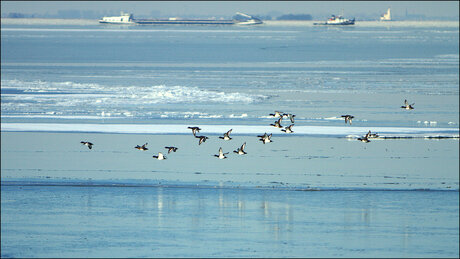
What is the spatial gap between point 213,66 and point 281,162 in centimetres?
2306

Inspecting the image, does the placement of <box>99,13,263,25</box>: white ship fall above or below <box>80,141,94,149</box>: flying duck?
above

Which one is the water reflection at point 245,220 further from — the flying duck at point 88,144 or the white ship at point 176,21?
the white ship at point 176,21

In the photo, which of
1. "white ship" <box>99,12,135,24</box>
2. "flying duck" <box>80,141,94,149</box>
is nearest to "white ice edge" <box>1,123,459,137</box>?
"flying duck" <box>80,141,94,149</box>

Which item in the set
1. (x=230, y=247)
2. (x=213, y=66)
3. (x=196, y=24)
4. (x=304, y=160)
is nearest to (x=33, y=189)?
(x=230, y=247)

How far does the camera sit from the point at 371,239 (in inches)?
385

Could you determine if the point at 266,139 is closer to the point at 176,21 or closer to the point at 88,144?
the point at 88,144

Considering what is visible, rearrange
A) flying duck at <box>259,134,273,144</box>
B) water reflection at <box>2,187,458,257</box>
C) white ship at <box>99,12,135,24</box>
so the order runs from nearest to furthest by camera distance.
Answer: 1. water reflection at <box>2,187,458,257</box>
2. flying duck at <box>259,134,273,144</box>
3. white ship at <box>99,12,135,24</box>

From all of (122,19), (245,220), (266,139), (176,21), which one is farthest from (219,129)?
(122,19)

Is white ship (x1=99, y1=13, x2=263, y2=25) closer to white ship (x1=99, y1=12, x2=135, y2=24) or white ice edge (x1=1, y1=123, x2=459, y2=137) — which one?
white ship (x1=99, y1=12, x2=135, y2=24)

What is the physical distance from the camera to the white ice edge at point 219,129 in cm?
1677

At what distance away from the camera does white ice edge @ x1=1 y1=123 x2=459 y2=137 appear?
55.0 ft

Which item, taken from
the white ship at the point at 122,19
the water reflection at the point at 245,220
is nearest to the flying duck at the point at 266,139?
the water reflection at the point at 245,220

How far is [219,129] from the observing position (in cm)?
1733

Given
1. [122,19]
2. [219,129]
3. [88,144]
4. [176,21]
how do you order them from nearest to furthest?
1. [88,144]
2. [219,129]
3. [176,21]
4. [122,19]
